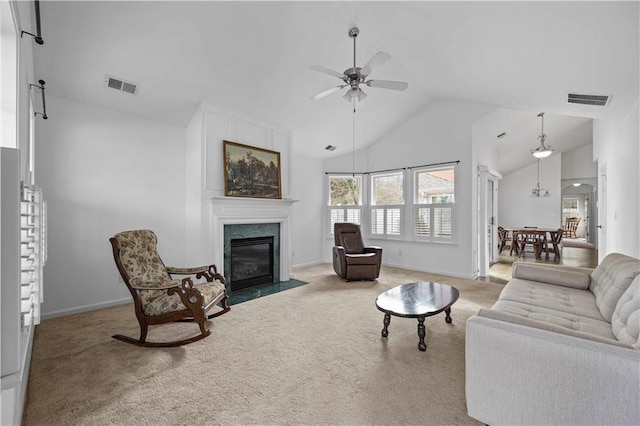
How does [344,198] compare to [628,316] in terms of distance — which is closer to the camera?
[628,316]

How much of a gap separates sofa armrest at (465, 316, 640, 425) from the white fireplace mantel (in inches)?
140

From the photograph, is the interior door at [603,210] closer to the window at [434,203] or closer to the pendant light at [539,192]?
the window at [434,203]

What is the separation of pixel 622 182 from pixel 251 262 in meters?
5.17

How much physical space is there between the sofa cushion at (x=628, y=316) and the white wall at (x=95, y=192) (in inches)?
194

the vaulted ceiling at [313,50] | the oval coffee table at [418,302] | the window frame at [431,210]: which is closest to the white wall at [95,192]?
the vaulted ceiling at [313,50]

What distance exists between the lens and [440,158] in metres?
5.87

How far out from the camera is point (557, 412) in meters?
1.42

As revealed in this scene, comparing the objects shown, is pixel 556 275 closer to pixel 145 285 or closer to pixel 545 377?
pixel 545 377

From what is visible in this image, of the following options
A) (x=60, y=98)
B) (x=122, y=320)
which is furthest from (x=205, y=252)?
(x=60, y=98)

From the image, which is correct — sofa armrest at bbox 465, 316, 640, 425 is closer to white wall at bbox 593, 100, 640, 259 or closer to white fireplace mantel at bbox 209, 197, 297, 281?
white wall at bbox 593, 100, 640, 259

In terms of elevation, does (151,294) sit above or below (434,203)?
below

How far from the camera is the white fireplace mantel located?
4.29 metres

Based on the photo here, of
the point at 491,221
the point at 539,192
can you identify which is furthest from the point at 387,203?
the point at 539,192

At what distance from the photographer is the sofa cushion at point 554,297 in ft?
7.81
